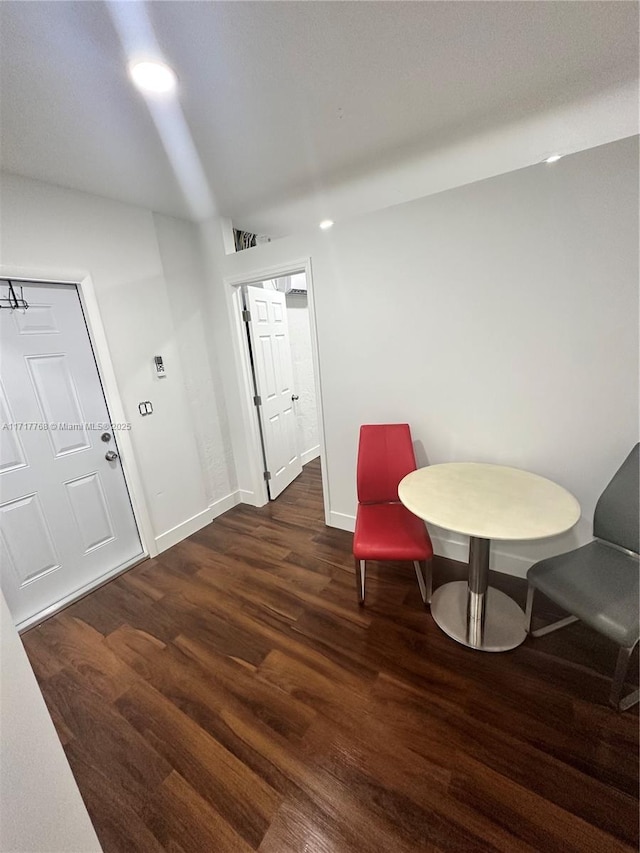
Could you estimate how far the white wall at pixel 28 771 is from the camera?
0.63 meters

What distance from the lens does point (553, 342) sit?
164 cm

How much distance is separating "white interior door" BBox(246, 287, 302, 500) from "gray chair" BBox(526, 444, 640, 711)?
2.27m

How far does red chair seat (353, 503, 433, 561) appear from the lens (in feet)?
5.34

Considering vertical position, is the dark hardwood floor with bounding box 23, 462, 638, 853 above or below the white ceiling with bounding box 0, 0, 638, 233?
below

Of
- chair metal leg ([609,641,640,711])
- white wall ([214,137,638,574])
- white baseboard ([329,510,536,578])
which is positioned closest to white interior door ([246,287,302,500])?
white wall ([214,137,638,574])

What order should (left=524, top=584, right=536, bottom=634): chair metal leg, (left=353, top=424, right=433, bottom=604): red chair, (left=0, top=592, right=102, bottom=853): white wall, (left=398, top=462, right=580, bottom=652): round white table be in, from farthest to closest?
(left=353, top=424, right=433, bottom=604): red chair
(left=524, top=584, right=536, bottom=634): chair metal leg
(left=398, top=462, right=580, bottom=652): round white table
(left=0, top=592, right=102, bottom=853): white wall

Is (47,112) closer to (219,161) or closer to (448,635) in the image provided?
(219,161)

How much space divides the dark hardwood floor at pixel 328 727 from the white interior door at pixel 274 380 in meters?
1.41

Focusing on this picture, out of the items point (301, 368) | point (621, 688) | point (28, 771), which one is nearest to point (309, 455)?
point (301, 368)

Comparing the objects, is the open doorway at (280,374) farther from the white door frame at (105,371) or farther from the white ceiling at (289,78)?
the white door frame at (105,371)

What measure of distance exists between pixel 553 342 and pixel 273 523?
236cm

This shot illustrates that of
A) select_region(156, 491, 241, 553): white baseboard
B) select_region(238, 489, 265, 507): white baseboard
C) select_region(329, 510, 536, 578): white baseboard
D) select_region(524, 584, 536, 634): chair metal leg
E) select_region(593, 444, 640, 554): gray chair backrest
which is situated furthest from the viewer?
select_region(238, 489, 265, 507): white baseboard

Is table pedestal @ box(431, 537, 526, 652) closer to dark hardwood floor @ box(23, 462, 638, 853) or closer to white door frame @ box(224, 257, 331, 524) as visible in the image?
dark hardwood floor @ box(23, 462, 638, 853)

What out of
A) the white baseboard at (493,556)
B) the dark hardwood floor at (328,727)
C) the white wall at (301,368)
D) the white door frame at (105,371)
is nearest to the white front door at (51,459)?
the white door frame at (105,371)
